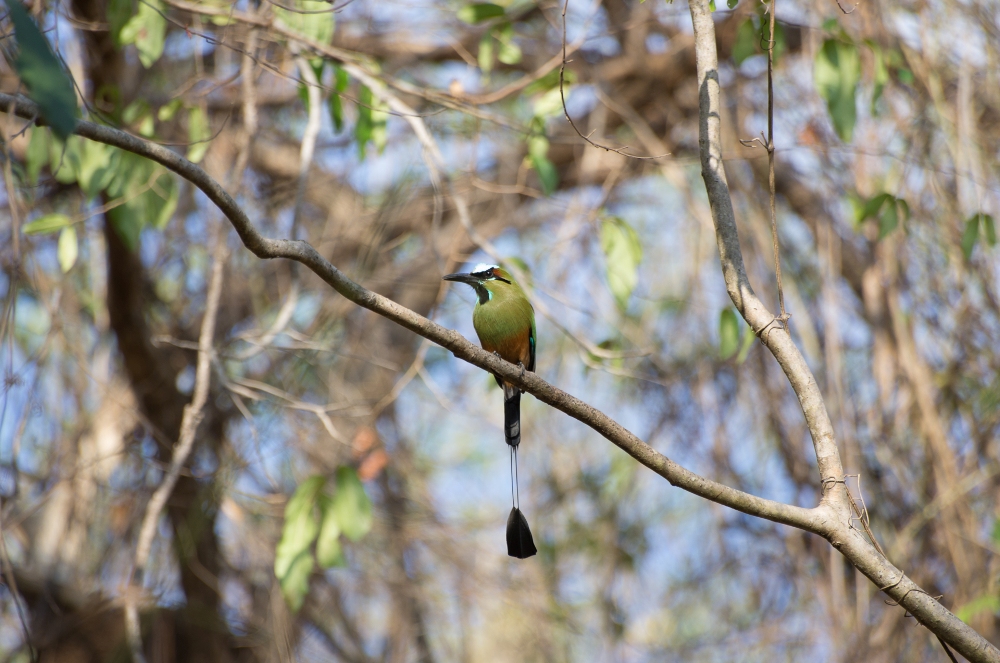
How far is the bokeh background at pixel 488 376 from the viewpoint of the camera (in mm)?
3963

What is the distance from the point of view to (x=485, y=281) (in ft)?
12.9

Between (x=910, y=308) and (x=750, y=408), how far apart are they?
93 centimetres

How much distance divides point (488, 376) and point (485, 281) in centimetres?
102

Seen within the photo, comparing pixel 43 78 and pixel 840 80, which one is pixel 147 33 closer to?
pixel 43 78

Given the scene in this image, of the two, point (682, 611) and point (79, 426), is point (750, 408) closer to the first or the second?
point (682, 611)

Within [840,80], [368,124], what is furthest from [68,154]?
[840,80]

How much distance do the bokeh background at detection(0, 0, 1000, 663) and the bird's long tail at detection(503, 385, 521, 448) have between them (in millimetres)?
313

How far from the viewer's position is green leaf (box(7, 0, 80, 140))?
1158 millimetres

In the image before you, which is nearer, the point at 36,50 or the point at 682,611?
the point at 36,50

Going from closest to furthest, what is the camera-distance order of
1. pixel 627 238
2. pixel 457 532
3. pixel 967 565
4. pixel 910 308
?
1. pixel 627 238
2. pixel 967 565
3. pixel 910 308
4. pixel 457 532

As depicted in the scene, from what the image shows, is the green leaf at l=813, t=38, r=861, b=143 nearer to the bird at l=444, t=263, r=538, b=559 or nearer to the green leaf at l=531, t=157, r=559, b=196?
the green leaf at l=531, t=157, r=559, b=196

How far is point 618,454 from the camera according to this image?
220 inches

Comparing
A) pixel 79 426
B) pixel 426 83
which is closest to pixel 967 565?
pixel 426 83

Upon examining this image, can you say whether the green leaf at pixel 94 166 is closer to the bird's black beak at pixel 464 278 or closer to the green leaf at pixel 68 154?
the green leaf at pixel 68 154
